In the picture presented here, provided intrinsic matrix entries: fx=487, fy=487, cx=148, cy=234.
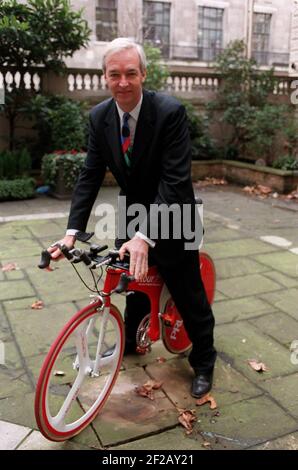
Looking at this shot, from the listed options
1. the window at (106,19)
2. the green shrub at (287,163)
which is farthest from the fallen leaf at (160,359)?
the window at (106,19)

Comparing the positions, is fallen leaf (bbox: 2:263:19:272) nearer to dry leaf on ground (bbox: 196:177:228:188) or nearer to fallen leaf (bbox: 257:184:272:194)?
fallen leaf (bbox: 257:184:272:194)

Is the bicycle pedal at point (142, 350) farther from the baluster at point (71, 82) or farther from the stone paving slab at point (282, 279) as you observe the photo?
the baluster at point (71, 82)

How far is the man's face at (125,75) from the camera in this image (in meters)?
2.18

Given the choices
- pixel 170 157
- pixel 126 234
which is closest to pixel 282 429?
pixel 126 234

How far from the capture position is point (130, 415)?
2.62 m

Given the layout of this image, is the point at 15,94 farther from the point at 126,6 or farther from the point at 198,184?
the point at 126,6

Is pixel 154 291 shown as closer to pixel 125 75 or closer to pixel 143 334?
pixel 143 334

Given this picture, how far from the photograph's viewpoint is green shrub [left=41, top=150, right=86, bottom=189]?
26.6 feet

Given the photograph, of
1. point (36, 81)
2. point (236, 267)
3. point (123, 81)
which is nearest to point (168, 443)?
point (123, 81)

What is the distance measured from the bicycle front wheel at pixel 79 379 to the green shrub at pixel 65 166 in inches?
220

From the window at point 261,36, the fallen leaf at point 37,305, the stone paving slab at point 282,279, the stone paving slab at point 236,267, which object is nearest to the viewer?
the fallen leaf at point 37,305

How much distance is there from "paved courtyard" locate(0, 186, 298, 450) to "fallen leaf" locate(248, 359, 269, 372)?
0.04m

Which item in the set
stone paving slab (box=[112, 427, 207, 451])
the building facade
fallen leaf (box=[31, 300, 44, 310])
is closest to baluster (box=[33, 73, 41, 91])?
fallen leaf (box=[31, 300, 44, 310])
